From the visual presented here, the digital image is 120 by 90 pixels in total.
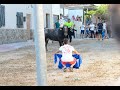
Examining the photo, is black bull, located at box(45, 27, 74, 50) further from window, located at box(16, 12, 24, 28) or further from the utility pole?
the utility pole

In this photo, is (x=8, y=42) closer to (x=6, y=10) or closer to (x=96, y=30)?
(x=6, y=10)

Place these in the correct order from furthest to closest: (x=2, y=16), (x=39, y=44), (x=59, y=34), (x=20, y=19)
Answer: (x=20, y=19), (x=2, y=16), (x=59, y=34), (x=39, y=44)

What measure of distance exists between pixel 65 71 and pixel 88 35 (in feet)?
87.2

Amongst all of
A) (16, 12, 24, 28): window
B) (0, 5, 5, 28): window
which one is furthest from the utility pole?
(16, 12, 24, 28): window

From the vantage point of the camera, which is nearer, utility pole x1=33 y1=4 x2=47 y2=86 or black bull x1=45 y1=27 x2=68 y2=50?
utility pole x1=33 y1=4 x2=47 y2=86

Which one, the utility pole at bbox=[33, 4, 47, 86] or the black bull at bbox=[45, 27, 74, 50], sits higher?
the utility pole at bbox=[33, 4, 47, 86]

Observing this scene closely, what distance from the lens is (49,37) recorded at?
18.5 m

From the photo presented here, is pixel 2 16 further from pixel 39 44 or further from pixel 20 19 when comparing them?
pixel 39 44

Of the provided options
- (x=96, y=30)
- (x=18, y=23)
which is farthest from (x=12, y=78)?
(x=96, y=30)

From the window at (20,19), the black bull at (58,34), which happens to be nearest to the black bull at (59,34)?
the black bull at (58,34)

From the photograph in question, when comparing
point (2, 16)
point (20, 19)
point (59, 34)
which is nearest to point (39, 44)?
point (59, 34)

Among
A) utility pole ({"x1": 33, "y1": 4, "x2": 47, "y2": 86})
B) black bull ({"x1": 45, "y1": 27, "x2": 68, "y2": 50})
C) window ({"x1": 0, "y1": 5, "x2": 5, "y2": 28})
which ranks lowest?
black bull ({"x1": 45, "y1": 27, "x2": 68, "y2": 50})

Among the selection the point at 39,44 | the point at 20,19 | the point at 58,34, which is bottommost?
the point at 58,34
